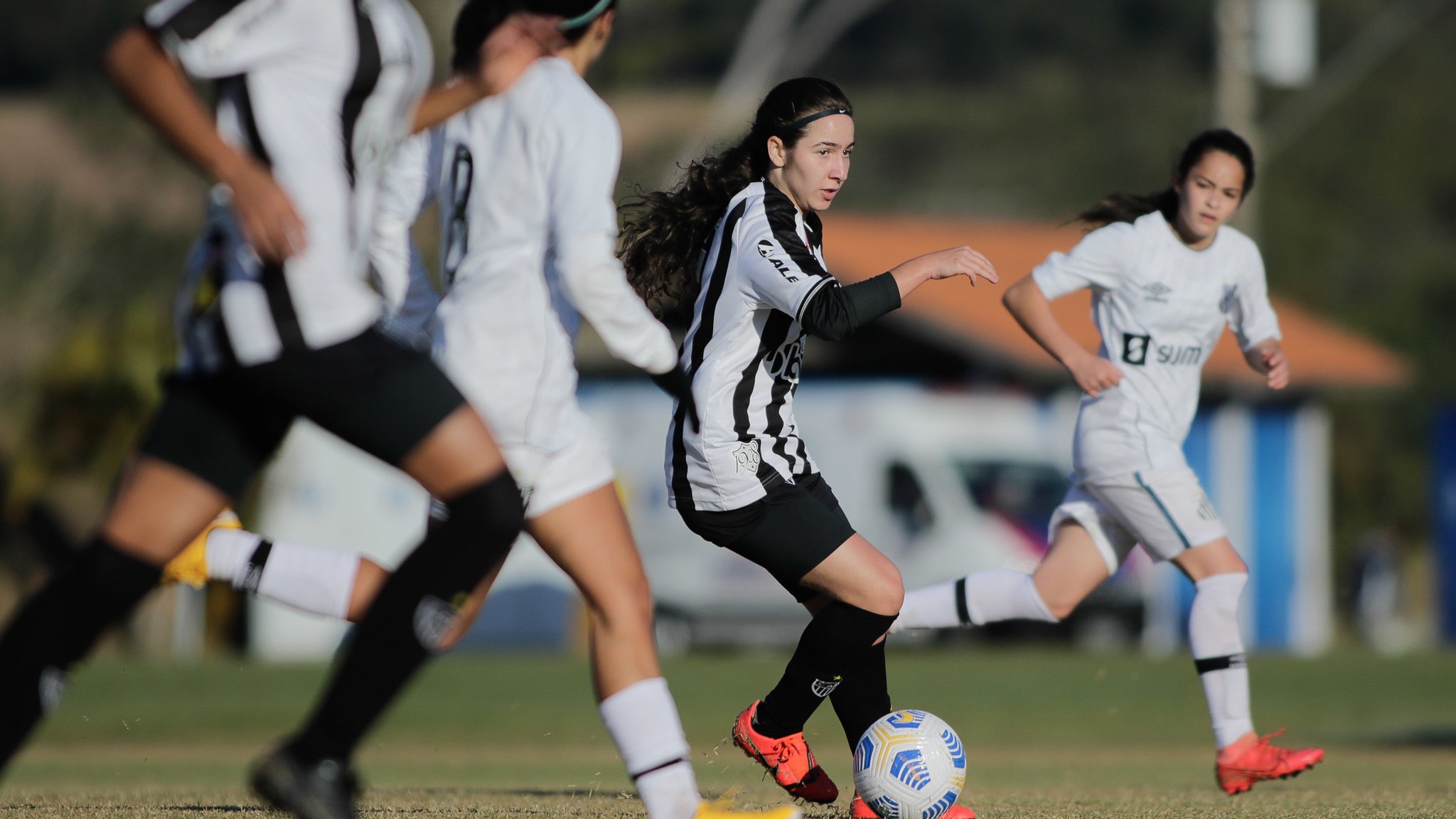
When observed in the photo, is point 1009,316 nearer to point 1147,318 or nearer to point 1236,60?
point 1236,60

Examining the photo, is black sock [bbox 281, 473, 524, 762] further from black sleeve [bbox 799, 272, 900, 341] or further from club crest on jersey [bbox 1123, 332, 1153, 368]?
club crest on jersey [bbox 1123, 332, 1153, 368]

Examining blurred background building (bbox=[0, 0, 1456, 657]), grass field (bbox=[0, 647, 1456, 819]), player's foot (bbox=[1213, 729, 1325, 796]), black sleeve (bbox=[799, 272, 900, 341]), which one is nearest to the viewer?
black sleeve (bbox=[799, 272, 900, 341])

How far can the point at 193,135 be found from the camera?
412 centimetres

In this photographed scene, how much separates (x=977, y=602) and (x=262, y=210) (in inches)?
159

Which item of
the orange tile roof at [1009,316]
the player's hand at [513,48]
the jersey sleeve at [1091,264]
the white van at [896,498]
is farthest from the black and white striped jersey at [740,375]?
the orange tile roof at [1009,316]

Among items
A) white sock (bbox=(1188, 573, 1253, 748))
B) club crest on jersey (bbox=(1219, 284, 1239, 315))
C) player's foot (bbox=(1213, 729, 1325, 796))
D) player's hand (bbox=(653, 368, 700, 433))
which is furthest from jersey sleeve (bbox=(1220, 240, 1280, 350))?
player's hand (bbox=(653, 368, 700, 433))

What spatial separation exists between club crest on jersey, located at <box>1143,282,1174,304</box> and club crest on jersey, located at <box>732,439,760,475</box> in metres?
2.12

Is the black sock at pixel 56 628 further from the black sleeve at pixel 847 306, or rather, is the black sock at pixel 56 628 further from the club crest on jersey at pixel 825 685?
the club crest on jersey at pixel 825 685

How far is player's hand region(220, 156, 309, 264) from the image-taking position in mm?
4129

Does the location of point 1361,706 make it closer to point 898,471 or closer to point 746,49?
point 898,471

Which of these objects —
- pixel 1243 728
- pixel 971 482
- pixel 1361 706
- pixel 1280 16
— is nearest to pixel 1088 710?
pixel 1361 706

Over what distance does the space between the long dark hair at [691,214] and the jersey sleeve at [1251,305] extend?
6.79 feet

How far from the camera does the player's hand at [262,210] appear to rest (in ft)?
13.5

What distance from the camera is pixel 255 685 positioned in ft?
59.5
